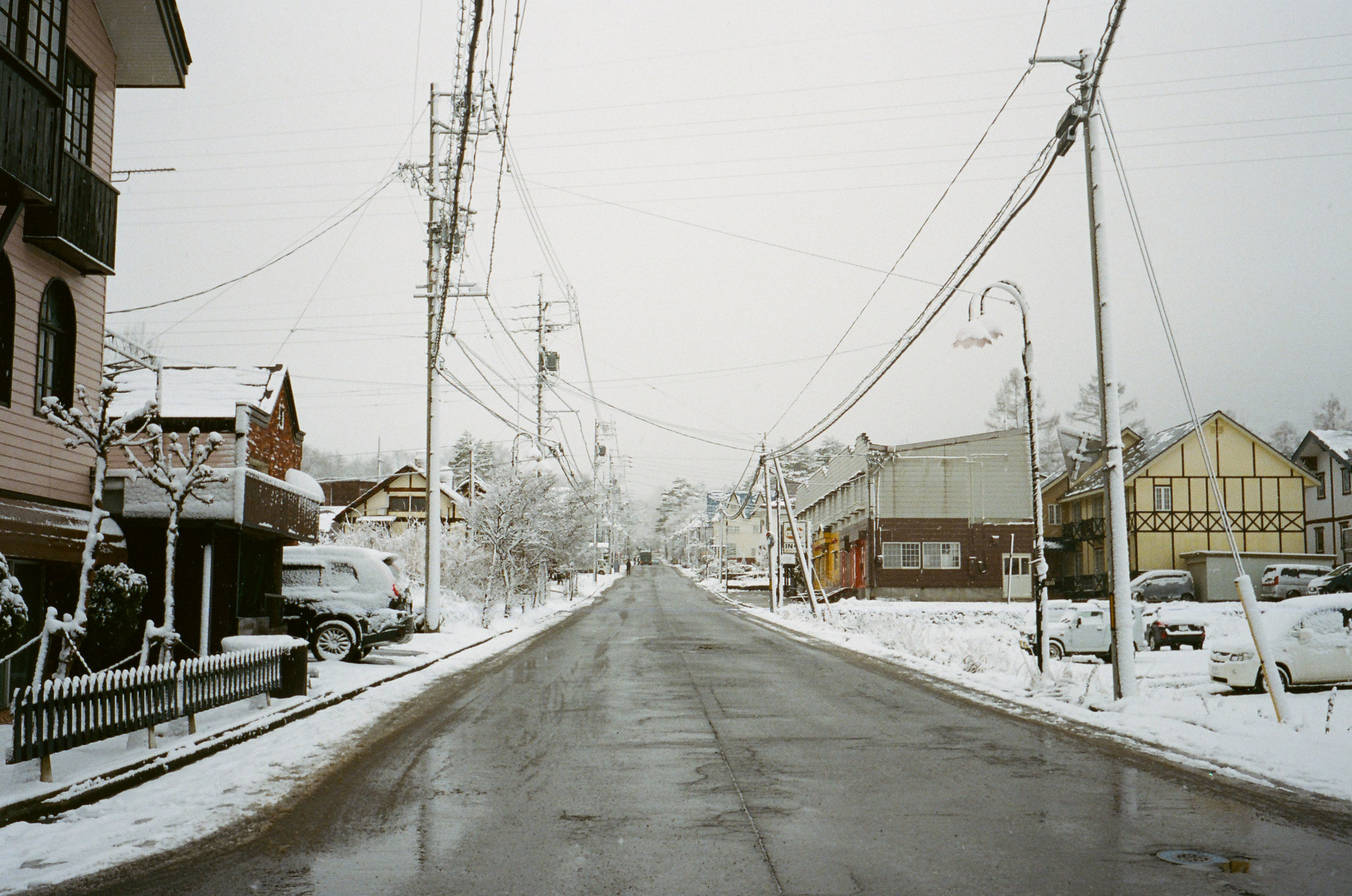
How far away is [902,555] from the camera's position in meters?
54.0

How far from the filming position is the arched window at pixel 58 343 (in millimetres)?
13898

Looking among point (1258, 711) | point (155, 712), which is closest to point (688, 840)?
point (155, 712)

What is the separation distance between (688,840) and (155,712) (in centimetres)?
597

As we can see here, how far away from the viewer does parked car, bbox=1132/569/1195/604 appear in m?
44.0

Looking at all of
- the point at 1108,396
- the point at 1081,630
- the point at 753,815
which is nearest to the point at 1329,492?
the point at 1081,630

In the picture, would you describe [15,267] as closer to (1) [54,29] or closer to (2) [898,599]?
(1) [54,29]

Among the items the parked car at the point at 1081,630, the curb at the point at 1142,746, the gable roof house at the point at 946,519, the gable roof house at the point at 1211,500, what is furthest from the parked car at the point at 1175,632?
the gable roof house at the point at 946,519

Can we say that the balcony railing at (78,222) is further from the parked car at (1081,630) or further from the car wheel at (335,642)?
the parked car at (1081,630)

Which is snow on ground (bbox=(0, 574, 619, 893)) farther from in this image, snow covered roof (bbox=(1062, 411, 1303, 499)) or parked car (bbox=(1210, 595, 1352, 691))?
snow covered roof (bbox=(1062, 411, 1303, 499))

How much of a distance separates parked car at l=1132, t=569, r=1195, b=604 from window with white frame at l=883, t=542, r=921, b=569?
38.1 feet

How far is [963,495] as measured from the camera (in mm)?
55094

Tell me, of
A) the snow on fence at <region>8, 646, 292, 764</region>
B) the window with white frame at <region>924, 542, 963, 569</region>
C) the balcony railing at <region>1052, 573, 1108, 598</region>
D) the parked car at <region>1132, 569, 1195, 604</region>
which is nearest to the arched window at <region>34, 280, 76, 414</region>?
the snow on fence at <region>8, 646, 292, 764</region>

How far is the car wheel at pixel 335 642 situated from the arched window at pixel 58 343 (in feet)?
22.3

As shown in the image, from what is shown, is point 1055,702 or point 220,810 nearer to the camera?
point 220,810
